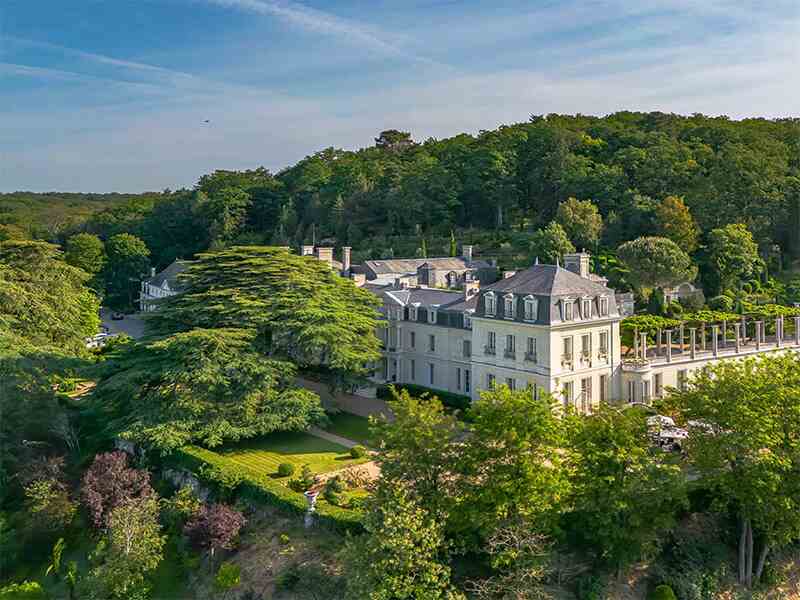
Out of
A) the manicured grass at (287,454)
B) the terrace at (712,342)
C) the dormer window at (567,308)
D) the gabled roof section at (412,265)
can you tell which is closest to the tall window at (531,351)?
the dormer window at (567,308)

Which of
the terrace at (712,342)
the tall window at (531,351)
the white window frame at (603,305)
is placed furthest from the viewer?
the terrace at (712,342)

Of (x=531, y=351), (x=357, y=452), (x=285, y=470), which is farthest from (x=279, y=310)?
(x=531, y=351)

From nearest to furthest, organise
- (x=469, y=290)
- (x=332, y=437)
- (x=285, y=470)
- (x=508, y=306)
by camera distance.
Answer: (x=285, y=470)
(x=332, y=437)
(x=508, y=306)
(x=469, y=290)

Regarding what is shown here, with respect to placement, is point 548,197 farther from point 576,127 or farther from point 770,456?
point 770,456

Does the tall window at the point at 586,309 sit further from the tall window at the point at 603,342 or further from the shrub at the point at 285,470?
the shrub at the point at 285,470

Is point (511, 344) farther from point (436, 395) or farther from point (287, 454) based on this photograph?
point (287, 454)

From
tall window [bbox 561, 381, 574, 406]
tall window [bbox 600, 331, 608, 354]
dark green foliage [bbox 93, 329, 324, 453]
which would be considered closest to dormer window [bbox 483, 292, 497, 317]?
tall window [bbox 561, 381, 574, 406]
